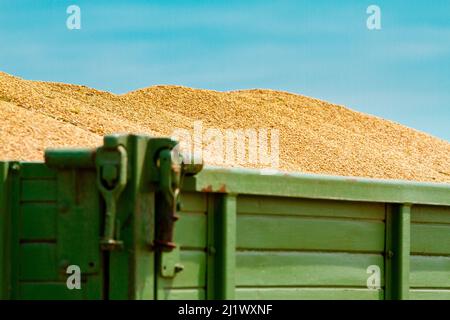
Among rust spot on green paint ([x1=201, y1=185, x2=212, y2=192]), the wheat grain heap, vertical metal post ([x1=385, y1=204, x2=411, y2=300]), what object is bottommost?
vertical metal post ([x1=385, y1=204, x2=411, y2=300])

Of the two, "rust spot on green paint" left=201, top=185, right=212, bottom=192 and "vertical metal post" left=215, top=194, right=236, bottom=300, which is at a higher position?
"rust spot on green paint" left=201, top=185, right=212, bottom=192

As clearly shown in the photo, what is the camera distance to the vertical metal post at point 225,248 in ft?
12.7

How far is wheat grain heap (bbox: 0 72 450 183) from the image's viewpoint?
47.2 feet

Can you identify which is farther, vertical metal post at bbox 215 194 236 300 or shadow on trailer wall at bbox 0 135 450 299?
vertical metal post at bbox 215 194 236 300

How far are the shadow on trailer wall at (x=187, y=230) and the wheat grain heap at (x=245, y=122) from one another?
7.55 m

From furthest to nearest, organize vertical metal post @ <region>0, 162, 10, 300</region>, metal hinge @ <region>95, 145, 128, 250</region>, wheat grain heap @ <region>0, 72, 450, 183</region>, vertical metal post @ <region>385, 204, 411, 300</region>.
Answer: wheat grain heap @ <region>0, 72, 450, 183</region> → vertical metal post @ <region>385, 204, 411, 300</region> → vertical metal post @ <region>0, 162, 10, 300</region> → metal hinge @ <region>95, 145, 128, 250</region>

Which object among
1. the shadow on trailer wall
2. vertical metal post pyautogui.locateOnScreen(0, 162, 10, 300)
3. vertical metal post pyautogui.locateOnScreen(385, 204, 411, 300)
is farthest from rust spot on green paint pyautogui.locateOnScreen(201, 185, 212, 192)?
vertical metal post pyautogui.locateOnScreen(385, 204, 411, 300)

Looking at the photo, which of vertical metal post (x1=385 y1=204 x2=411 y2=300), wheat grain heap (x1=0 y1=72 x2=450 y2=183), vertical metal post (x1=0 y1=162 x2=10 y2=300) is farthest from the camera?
wheat grain heap (x1=0 y1=72 x2=450 y2=183)

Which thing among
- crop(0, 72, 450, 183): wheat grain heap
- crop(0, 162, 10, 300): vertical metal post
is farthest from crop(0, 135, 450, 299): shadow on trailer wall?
crop(0, 72, 450, 183): wheat grain heap

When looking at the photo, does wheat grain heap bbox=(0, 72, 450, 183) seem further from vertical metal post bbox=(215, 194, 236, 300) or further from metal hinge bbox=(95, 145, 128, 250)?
metal hinge bbox=(95, 145, 128, 250)

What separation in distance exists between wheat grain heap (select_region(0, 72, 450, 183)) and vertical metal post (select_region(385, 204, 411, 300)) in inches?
298

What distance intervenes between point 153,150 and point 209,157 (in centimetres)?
1238
